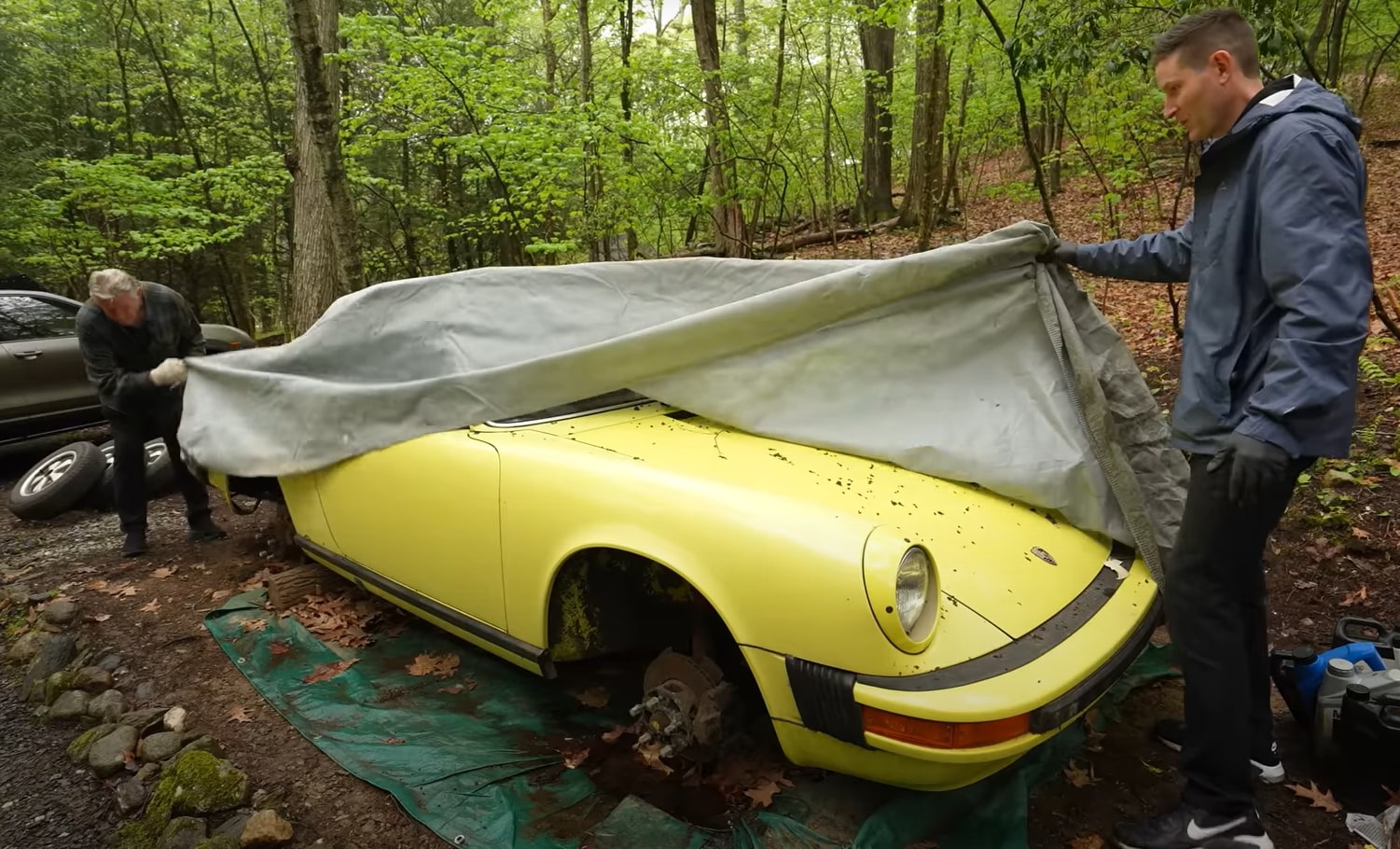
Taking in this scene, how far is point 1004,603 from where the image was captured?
81.9 inches

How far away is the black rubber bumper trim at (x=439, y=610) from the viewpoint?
2613 mm

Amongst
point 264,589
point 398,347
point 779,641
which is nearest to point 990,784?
point 779,641

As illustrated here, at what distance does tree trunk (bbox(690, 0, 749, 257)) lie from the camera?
346 inches

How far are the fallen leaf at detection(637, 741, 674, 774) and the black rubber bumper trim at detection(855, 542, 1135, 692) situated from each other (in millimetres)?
881

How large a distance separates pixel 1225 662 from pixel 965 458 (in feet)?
2.91

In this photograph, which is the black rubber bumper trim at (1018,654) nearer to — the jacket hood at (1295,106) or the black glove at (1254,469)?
the black glove at (1254,469)

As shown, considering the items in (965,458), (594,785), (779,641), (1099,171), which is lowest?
(594,785)

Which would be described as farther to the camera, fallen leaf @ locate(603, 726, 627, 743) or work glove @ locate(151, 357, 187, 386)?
work glove @ locate(151, 357, 187, 386)

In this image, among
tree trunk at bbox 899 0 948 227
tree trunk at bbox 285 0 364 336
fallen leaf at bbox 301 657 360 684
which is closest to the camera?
fallen leaf at bbox 301 657 360 684

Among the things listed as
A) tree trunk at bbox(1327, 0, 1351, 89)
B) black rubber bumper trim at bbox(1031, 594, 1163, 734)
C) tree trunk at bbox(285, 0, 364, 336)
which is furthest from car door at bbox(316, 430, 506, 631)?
tree trunk at bbox(1327, 0, 1351, 89)

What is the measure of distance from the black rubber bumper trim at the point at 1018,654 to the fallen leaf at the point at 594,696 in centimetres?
141

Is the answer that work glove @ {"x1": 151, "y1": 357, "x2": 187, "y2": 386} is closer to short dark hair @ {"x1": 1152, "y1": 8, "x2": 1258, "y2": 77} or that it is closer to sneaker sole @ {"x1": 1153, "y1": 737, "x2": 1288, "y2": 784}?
short dark hair @ {"x1": 1152, "y1": 8, "x2": 1258, "y2": 77}

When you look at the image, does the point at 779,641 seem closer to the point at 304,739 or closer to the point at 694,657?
the point at 694,657

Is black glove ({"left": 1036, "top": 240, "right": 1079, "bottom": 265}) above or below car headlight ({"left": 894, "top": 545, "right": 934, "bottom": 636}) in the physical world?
above
